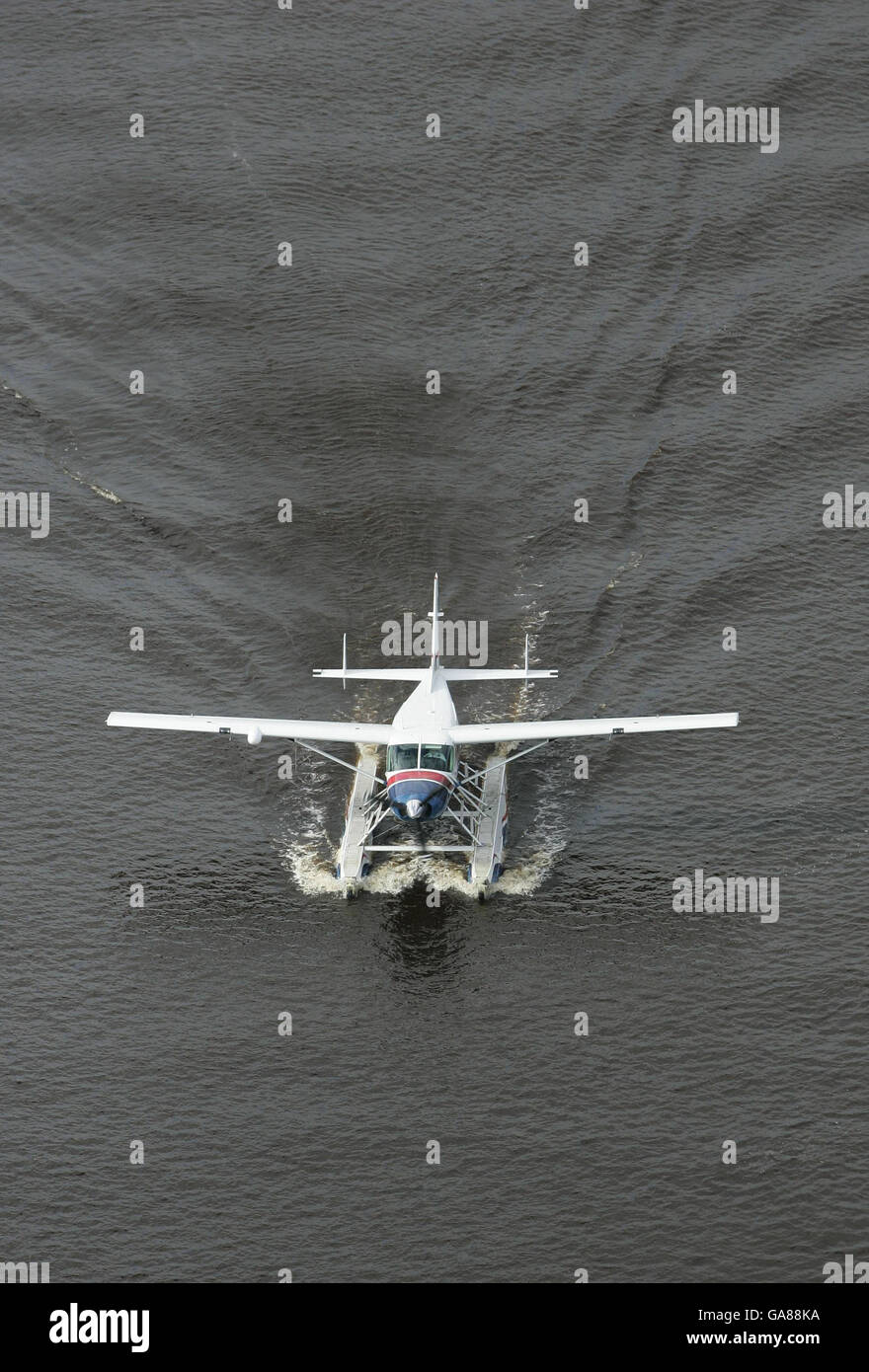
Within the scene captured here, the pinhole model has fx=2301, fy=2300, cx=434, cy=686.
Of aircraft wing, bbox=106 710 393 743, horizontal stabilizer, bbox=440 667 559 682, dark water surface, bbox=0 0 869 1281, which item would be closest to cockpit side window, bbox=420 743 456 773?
aircraft wing, bbox=106 710 393 743

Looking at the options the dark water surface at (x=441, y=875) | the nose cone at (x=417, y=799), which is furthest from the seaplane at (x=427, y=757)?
the dark water surface at (x=441, y=875)

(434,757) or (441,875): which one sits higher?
(434,757)

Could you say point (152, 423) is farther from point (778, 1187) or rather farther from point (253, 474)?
point (778, 1187)

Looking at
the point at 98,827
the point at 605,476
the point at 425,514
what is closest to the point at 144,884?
the point at 98,827

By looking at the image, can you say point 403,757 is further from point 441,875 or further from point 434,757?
point 441,875

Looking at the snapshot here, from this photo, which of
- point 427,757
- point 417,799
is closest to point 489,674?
point 427,757

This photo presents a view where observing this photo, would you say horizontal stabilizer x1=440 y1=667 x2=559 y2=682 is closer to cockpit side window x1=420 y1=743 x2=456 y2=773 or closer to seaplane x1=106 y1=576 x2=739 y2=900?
seaplane x1=106 y1=576 x2=739 y2=900
